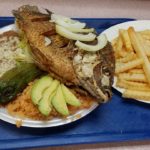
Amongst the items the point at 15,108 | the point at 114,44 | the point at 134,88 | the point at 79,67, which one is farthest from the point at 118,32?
the point at 15,108

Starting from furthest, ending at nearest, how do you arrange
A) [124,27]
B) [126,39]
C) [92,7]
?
[92,7], [124,27], [126,39]

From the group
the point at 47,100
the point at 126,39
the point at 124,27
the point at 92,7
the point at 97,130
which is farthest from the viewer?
the point at 92,7

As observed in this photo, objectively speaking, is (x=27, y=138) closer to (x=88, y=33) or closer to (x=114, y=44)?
(x=88, y=33)

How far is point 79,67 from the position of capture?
4.05 ft

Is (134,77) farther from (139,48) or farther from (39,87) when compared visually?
(39,87)

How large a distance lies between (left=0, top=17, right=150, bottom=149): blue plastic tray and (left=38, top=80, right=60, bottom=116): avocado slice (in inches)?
4.5

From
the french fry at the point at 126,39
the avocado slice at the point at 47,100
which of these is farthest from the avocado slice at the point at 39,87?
the french fry at the point at 126,39

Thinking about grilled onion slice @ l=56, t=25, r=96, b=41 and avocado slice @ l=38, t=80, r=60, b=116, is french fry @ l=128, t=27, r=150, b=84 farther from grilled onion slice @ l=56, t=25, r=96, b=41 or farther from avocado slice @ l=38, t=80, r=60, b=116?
avocado slice @ l=38, t=80, r=60, b=116

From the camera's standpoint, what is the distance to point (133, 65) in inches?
56.0

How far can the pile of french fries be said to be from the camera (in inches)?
55.0

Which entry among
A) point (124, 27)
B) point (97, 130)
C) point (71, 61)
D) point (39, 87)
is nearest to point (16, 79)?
point (39, 87)

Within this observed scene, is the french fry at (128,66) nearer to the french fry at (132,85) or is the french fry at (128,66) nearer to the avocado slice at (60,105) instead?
the french fry at (132,85)

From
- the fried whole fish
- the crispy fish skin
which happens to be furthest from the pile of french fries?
the crispy fish skin

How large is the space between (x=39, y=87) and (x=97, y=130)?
257 millimetres
